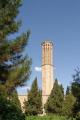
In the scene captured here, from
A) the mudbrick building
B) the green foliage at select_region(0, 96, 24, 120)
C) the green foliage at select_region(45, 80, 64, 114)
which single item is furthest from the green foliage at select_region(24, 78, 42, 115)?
the green foliage at select_region(0, 96, 24, 120)

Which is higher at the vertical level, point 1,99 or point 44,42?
point 44,42

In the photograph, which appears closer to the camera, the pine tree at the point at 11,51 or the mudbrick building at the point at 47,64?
the pine tree at the point at 11,51

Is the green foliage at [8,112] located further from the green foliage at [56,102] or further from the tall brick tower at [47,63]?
the tall brick tower at [47,63]

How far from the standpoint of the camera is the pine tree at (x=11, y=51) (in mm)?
26422

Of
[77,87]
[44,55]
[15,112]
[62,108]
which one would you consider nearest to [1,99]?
[15,112]

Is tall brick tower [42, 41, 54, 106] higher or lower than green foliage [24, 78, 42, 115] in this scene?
higher

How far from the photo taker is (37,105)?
227 ft

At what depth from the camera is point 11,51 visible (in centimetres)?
2669

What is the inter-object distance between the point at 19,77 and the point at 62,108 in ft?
129

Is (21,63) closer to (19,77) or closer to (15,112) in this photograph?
(19,77)

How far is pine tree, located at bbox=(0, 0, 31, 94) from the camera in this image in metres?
26.4

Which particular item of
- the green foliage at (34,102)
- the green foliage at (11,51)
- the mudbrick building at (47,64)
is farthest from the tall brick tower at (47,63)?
the green foliage at (11,51)

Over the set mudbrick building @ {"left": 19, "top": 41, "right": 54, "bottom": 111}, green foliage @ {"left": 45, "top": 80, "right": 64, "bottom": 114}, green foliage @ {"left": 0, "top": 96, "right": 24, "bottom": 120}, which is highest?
mudbrick building @ {"left": 19, "top": 41, "right": 54, "bottom": 111}

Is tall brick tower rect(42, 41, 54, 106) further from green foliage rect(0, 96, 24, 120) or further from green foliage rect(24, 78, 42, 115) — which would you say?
green foliage rect(0, 96, 24, 120)
